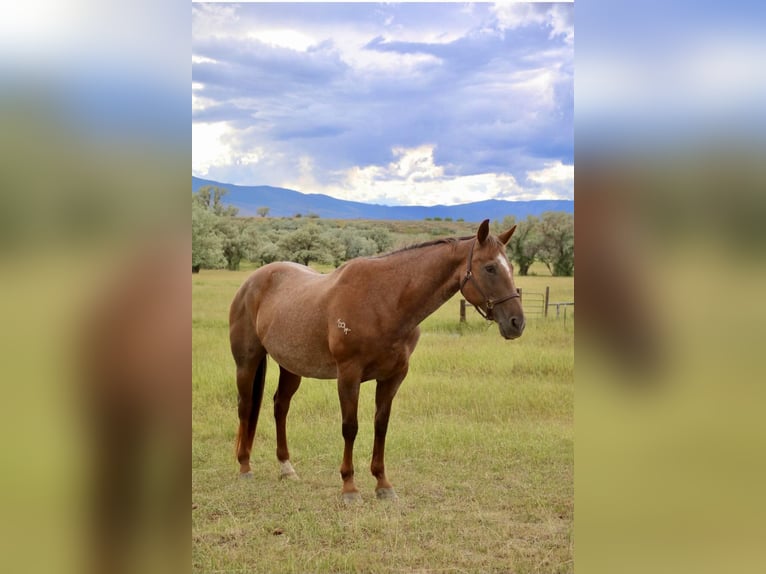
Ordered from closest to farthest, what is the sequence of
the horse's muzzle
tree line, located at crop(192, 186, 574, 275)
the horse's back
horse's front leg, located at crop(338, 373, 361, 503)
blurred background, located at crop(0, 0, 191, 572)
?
1. blurred background, located at crop(0, 0, 191, 572)
2. the horse's muzzle
3. horse's front leg, located at crop(338, 373, 361, 503)
4. the horse's back
5. tree line, located at crop(192, 186, 574, 275)

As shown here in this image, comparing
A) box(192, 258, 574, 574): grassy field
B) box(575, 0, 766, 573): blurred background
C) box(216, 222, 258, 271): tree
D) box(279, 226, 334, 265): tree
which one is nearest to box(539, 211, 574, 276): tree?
box(279, 226, 334, 265): tree

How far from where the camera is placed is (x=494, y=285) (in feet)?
16.3

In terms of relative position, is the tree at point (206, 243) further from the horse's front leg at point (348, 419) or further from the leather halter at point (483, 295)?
the leather halter at point (483, 295)

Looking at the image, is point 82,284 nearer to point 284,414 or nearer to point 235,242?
point 284,414

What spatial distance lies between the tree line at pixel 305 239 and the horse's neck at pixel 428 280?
12621mm

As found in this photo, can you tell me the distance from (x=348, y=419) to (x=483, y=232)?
193 cm

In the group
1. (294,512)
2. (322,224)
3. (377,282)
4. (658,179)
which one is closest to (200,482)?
(294,512)

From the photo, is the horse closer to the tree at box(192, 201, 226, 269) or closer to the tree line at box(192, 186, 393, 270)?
the tree at box(192, 201, 226, 269)

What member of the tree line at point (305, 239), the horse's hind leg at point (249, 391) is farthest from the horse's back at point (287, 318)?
the tree line at point (305, 239)

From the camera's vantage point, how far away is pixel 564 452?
699cm

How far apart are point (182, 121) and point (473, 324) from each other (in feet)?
39.6

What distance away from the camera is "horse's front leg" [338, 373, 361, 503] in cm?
540

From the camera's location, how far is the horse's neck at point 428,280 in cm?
527

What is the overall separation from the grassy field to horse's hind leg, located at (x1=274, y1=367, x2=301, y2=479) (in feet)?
0.56
